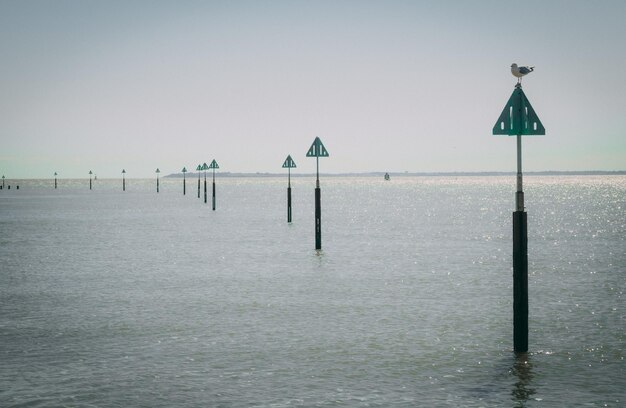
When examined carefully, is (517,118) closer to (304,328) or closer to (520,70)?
(520,70)

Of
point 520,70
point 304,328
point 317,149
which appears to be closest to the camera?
point 520,70

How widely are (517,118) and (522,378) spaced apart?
11.0ft

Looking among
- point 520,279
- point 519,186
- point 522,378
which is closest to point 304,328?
point 520,279

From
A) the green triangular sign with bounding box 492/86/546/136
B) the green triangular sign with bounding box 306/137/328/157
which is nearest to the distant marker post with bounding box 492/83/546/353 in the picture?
the green triangular sign with bounding box 492/86/546/136

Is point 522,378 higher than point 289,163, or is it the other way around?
point 289,163

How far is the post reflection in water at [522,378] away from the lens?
27.1ft

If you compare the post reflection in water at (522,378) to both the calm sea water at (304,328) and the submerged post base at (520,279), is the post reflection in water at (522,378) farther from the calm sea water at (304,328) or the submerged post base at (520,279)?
the submerged post base at (520,279)

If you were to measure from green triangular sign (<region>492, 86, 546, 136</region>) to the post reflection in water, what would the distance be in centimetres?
292

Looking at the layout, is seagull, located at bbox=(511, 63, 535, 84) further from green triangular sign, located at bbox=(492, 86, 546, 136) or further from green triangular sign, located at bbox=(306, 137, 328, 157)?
green triangular sign, located at bbox=(306, 137, 328, 157)

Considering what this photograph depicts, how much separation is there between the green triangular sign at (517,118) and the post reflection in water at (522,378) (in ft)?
9.58

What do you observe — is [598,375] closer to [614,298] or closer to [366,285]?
[614,298]

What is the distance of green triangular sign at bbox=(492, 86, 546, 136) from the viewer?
1017 cm

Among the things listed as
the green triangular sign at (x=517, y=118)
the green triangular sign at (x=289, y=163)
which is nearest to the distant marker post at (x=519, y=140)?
the green triangular sign at (x=517, y=118)

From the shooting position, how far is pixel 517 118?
10164 mm
